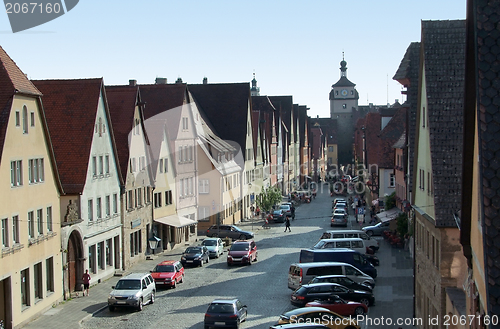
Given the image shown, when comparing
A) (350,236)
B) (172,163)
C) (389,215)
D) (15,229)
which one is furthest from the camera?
(389,215)

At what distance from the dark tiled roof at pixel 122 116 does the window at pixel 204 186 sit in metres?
17.0

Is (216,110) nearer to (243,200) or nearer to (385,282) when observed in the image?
(243,200)

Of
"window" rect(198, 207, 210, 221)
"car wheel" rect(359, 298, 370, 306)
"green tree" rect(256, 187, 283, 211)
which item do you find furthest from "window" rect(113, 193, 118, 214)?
"green tree" rect(256, 187, 283, 211)

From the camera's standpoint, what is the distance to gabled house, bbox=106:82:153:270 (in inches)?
1574

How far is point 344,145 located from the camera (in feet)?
521

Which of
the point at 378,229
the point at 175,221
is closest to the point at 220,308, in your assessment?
the point at 175,221

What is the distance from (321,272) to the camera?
31.3 meters

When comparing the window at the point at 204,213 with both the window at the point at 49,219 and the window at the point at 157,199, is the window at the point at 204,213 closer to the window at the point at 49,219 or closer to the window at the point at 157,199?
the window at the point at 157,199

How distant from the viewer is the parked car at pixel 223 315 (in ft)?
80.0

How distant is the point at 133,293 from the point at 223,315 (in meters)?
5.88

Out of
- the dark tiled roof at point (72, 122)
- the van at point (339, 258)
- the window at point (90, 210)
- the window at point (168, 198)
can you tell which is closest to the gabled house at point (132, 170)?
the window at point (168, 198)

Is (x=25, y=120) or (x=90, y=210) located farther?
(x=90, y=210)

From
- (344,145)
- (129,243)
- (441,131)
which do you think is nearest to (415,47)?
(441,131)

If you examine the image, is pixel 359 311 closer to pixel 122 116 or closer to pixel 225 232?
pixel 122 116
